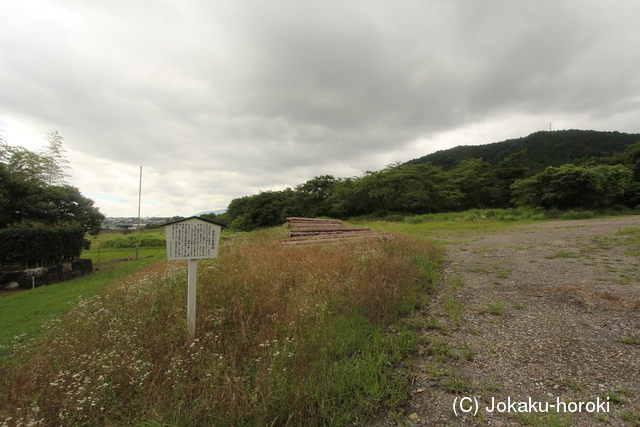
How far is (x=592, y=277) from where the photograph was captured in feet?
16.6

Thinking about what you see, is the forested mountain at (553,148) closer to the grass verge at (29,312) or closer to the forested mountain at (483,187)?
the forested mountain at (483,187)

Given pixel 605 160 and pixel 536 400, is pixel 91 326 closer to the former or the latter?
pixel 536 400

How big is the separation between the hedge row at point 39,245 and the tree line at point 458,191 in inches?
999

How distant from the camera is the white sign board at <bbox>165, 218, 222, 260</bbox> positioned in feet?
11.0

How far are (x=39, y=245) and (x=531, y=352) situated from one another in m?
14.7

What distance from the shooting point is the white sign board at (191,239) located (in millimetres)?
3338

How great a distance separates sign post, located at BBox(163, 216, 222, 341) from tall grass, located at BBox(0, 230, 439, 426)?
16.0 inches

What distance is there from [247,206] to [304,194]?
1361 centimetres

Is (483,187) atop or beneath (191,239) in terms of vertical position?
atop

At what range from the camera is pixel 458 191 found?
32094 millimetres

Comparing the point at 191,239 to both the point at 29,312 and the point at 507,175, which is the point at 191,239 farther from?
the point at 507,175

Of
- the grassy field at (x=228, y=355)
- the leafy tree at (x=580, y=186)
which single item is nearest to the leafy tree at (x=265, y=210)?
the leafy tree at (x=580, y=186)

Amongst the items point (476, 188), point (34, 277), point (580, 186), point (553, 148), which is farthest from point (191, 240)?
point (553, 148)

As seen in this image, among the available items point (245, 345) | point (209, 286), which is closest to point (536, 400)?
point (245, 345)
